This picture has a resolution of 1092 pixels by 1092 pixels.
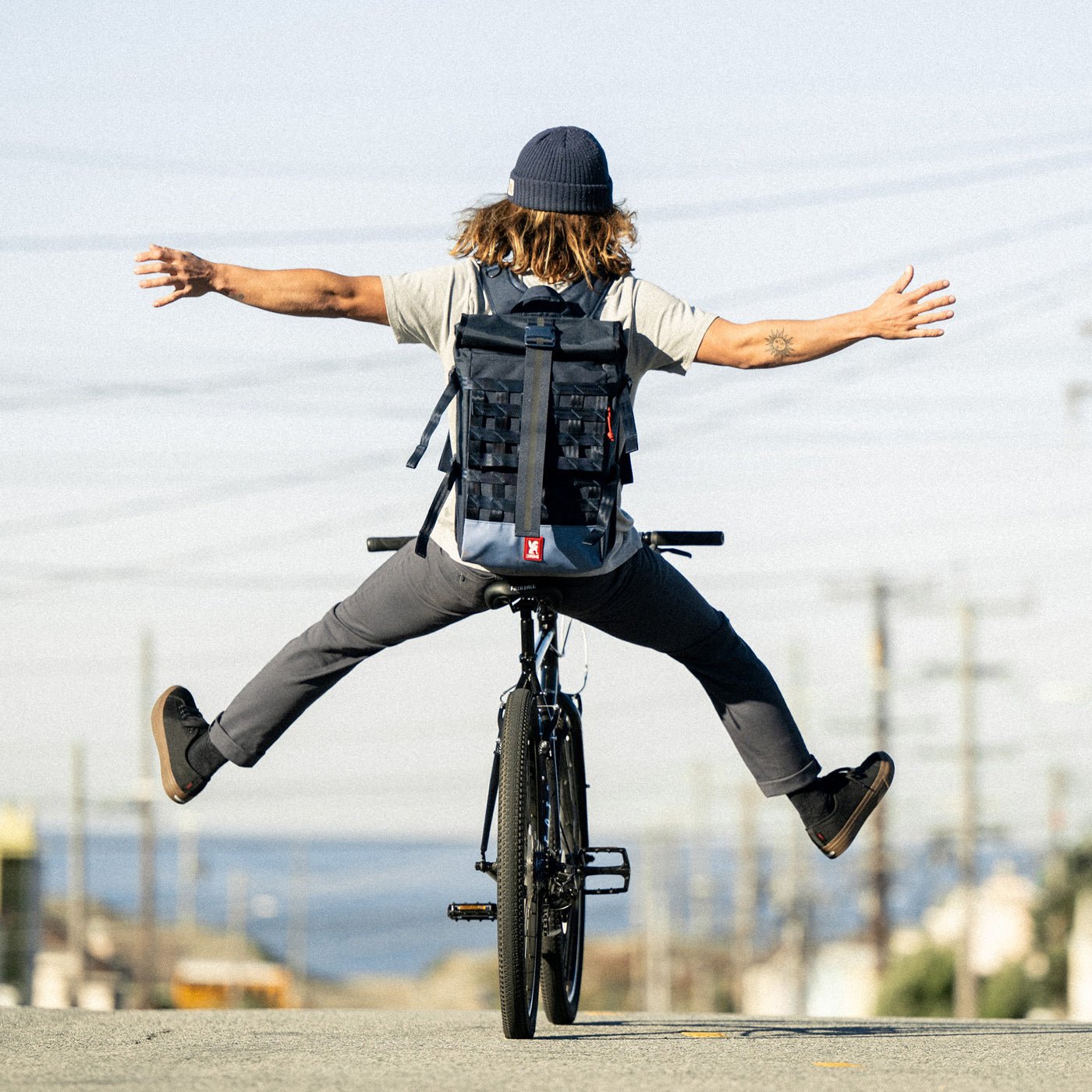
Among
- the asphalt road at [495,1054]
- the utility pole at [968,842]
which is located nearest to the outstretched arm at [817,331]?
the asphalt road at [495,1054]

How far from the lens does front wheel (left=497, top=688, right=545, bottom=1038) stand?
17.0ft

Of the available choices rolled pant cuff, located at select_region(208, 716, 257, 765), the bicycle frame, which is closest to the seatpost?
the bicycle frame

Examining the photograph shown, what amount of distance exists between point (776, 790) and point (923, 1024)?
1643 mm

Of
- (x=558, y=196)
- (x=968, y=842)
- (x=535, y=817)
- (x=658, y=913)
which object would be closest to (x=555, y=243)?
(x=558, y=196)

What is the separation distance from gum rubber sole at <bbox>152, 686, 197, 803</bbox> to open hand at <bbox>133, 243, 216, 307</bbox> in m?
1.48

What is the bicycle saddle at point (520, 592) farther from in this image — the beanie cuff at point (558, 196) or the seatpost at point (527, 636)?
the beanie cuff at point (558, 196)

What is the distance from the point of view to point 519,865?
5172mm

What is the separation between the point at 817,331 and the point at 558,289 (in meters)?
0.78

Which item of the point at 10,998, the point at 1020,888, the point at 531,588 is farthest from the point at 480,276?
the point at 1020,888

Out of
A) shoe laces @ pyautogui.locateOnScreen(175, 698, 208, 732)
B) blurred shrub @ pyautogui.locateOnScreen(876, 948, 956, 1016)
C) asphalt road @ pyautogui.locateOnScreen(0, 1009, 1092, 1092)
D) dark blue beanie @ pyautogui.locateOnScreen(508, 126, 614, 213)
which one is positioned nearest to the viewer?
asphalt road @ pyautogui.locateOnScreen(0, 1009, 1092, 1092)

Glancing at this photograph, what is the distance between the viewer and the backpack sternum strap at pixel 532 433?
5020mm

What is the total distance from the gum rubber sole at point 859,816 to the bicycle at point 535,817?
0.68 meters

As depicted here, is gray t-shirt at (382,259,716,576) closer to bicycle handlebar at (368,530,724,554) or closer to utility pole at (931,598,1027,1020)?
bicycle handlebar at (368,530,724,554)

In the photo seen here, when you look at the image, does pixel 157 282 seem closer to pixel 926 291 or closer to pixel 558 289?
pixel 558 289
